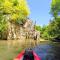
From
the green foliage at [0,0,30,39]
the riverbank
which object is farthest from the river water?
the green foliage at [0,0,30,39]

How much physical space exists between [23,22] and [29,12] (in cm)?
328

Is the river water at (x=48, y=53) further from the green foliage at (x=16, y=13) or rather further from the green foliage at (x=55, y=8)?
the green foliage at (x=16, y=13)

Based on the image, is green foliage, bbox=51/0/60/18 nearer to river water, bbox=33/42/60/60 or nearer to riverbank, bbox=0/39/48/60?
riverbank, bbox=0/39/48/60

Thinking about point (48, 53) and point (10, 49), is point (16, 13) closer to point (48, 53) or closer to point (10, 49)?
point (10, 49)

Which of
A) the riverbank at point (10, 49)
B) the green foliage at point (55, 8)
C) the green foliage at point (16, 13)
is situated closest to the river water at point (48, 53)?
the riverbank at point (10, 49)

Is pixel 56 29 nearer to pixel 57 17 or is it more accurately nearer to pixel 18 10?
pixel 57 17

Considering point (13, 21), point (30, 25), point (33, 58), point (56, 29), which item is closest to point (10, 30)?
point (13, 21)

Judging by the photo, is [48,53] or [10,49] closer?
[48,53]

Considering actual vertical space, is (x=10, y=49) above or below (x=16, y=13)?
below

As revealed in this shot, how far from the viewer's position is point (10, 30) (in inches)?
2564

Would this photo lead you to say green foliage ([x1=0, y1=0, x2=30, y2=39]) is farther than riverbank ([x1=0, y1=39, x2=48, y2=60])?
Yes

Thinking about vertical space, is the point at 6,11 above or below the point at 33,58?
above

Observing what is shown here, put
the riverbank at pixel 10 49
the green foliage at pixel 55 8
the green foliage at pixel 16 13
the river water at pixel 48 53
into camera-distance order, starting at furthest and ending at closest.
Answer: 1. the green foliage at pixel 16 13
2. the green foliage at pixel 55 8
3. the riverbank at pixel 10 49
4. the river water at pixel 48 53

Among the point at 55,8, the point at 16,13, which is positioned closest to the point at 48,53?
the point at 55,8
